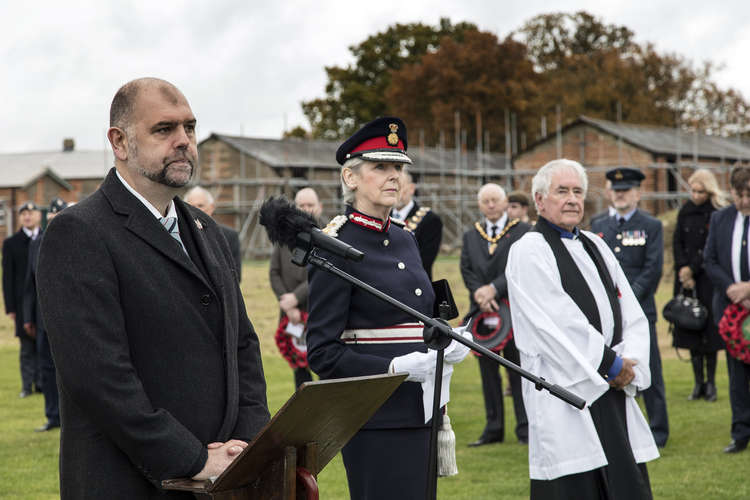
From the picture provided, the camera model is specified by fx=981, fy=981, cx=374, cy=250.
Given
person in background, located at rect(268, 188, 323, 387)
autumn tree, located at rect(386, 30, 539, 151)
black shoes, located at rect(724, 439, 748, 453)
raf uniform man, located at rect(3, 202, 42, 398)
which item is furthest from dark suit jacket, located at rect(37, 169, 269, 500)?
autumn tree, located at rect(386, 30, 539, 151)

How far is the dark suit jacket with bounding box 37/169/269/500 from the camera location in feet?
9.33

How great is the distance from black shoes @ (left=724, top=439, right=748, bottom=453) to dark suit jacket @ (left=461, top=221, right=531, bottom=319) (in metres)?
2.40

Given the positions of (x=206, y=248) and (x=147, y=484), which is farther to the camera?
(x=206, y=248)

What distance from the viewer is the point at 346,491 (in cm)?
754

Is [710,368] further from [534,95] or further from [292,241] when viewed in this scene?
[534,95]

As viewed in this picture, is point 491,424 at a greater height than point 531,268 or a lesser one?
lesser

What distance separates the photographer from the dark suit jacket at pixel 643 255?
9320mm

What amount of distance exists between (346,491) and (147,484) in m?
4.73

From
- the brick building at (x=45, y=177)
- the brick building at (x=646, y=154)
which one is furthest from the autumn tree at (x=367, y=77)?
the brick building at (x=646, y=154)

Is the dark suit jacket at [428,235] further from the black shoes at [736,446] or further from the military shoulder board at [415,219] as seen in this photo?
the black shoes at [736,446]

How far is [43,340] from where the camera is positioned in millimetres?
11008

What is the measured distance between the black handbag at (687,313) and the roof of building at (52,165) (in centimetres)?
5991

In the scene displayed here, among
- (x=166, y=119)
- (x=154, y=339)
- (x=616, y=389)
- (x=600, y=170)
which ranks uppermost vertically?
(x=600, y=170)

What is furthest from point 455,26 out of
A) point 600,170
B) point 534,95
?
point 600,170
